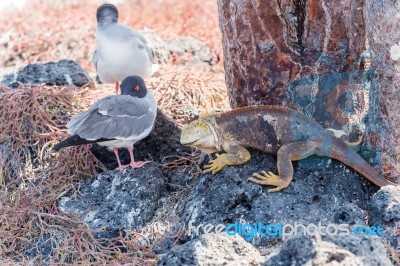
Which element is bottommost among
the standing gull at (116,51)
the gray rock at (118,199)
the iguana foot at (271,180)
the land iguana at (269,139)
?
the gray rock at (118,199)

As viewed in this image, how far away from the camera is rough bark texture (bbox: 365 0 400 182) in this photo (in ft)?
14.8

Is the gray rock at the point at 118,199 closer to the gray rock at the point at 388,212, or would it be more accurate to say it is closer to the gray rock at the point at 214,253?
the gray rock at the point at 214,253

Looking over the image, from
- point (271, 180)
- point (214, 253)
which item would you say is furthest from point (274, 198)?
point (214, 253)

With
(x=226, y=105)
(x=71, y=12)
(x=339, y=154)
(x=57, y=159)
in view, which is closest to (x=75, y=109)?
(x=57, y=159)

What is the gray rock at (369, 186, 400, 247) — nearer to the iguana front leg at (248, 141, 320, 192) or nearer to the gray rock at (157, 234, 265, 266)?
the iguana front leg at (248, 141, 320, 192)

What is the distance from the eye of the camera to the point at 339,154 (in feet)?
15.5

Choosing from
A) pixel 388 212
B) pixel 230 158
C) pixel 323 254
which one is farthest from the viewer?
pixel 230 158

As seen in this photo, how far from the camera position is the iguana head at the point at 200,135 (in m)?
4.80

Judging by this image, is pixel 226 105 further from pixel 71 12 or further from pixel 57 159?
pixel 71 12

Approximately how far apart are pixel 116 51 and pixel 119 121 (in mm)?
792

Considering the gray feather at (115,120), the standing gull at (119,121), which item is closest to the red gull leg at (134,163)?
the standing gull at (119,121)

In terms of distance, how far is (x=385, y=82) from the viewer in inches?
184

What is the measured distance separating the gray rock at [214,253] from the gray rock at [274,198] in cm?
32

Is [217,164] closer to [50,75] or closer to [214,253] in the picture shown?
[214,253]
